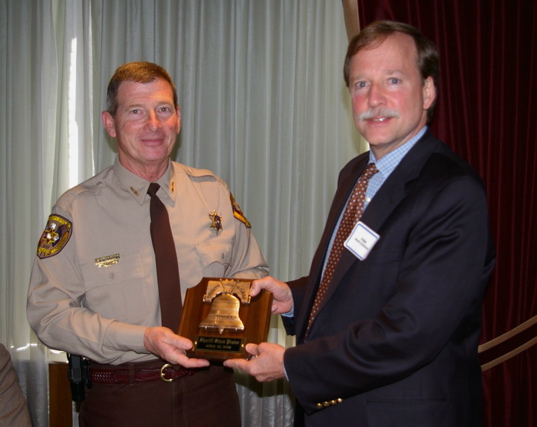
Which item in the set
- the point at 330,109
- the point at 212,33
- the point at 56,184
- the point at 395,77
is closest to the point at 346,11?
the point at 330,109

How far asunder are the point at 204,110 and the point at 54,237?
178 cm

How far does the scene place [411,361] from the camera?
1.68 meters

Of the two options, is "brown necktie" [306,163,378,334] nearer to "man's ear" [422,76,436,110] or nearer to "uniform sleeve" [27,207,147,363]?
"man's ear" [422,76,436,110]

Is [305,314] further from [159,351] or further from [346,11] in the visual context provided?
[346,11]

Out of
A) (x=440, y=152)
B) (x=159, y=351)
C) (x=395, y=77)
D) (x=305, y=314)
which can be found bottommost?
(x=159, y=351)

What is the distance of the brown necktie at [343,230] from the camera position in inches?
78.5

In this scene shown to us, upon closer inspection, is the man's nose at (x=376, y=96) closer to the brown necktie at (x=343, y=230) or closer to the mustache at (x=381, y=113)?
the mustache at (x=381, y=113)

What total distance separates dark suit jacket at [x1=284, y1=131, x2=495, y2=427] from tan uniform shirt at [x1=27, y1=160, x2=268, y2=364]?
2.70 ft

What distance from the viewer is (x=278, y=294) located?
248 cm

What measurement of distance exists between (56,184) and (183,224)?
5.62 feet

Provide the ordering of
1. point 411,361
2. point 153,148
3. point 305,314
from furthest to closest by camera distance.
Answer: point 153,148, point 305,314, point 411,361

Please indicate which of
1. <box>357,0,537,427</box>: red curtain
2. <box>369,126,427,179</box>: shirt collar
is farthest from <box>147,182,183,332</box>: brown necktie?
<box>357,0,537,427</box>: red curtain

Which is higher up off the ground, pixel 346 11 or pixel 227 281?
pixel 346 11

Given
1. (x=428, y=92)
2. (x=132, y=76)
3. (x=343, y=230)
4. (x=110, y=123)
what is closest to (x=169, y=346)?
(x=343, y=230)
